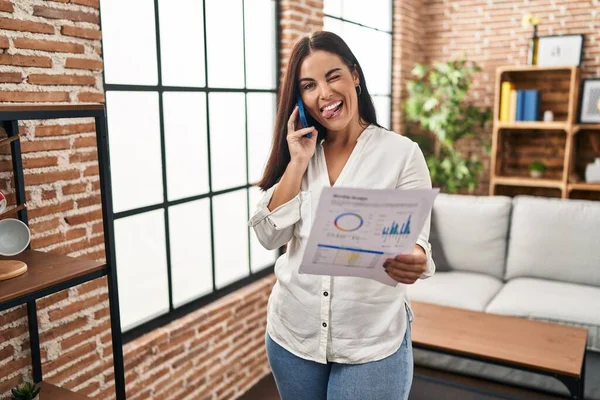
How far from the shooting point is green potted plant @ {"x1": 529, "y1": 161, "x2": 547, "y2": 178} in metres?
4.90

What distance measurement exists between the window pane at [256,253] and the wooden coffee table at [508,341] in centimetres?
100

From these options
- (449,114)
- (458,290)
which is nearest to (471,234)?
(458,290)

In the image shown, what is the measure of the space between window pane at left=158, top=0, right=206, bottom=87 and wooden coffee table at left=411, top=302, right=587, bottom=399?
5.48ft

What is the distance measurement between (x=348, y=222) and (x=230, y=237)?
1.99 metres

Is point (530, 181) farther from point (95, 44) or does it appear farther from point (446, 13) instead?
point (95, 44)

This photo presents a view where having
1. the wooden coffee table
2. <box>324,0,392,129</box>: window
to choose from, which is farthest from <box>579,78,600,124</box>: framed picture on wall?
the wooden coffee table

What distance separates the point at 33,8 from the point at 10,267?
0.91 metres

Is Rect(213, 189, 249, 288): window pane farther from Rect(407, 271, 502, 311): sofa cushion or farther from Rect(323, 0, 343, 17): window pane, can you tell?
Rect(323, 0, 343, 17): window pane

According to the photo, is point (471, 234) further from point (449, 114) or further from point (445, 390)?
point (449, 114)

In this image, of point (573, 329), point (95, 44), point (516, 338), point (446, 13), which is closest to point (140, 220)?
point (95, 44)

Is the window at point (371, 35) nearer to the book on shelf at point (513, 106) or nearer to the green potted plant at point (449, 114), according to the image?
the green potted plant at point (449, 114)

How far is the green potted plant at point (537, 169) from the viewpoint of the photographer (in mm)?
4901

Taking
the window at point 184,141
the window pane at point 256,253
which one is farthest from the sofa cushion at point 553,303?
the window at point 184,141

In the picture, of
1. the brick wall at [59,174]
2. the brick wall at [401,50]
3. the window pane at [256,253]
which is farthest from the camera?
the brick wall at [401,50]
